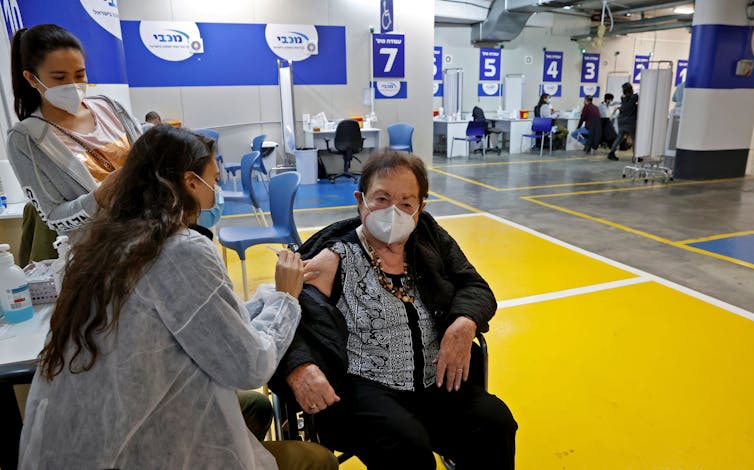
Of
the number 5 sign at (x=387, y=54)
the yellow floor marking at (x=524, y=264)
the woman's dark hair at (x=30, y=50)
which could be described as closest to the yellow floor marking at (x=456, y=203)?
the yellow floor marking at (x=524, y=264)

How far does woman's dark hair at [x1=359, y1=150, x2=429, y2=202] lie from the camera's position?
171 centimetres

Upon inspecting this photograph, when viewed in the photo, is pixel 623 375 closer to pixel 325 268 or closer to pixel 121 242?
pixel 325 268

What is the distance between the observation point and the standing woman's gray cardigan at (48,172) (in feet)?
6.01

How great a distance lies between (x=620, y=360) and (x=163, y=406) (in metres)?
2.45

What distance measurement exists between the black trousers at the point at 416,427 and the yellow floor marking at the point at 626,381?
0.58 m

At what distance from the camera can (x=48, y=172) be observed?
1866 millimetres

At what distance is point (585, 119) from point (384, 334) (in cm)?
1117

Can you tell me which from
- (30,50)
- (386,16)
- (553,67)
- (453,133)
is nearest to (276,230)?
(30,50)

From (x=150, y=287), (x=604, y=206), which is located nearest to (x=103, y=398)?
(x=150, y=287)

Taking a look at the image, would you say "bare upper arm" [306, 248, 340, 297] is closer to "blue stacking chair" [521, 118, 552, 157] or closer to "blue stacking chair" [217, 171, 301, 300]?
"blue stacking chair" [217, 171, 301, 300]

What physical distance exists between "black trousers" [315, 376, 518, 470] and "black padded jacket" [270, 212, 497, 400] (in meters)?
A: 0.11

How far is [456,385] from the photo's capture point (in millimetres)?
1572

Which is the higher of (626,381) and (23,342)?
(23,342)

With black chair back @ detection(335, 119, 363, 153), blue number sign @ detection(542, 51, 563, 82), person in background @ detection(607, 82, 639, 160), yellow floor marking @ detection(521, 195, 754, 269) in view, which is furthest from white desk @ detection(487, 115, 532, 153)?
yellow floor marking @ detection(521, 195, 754, 269)
